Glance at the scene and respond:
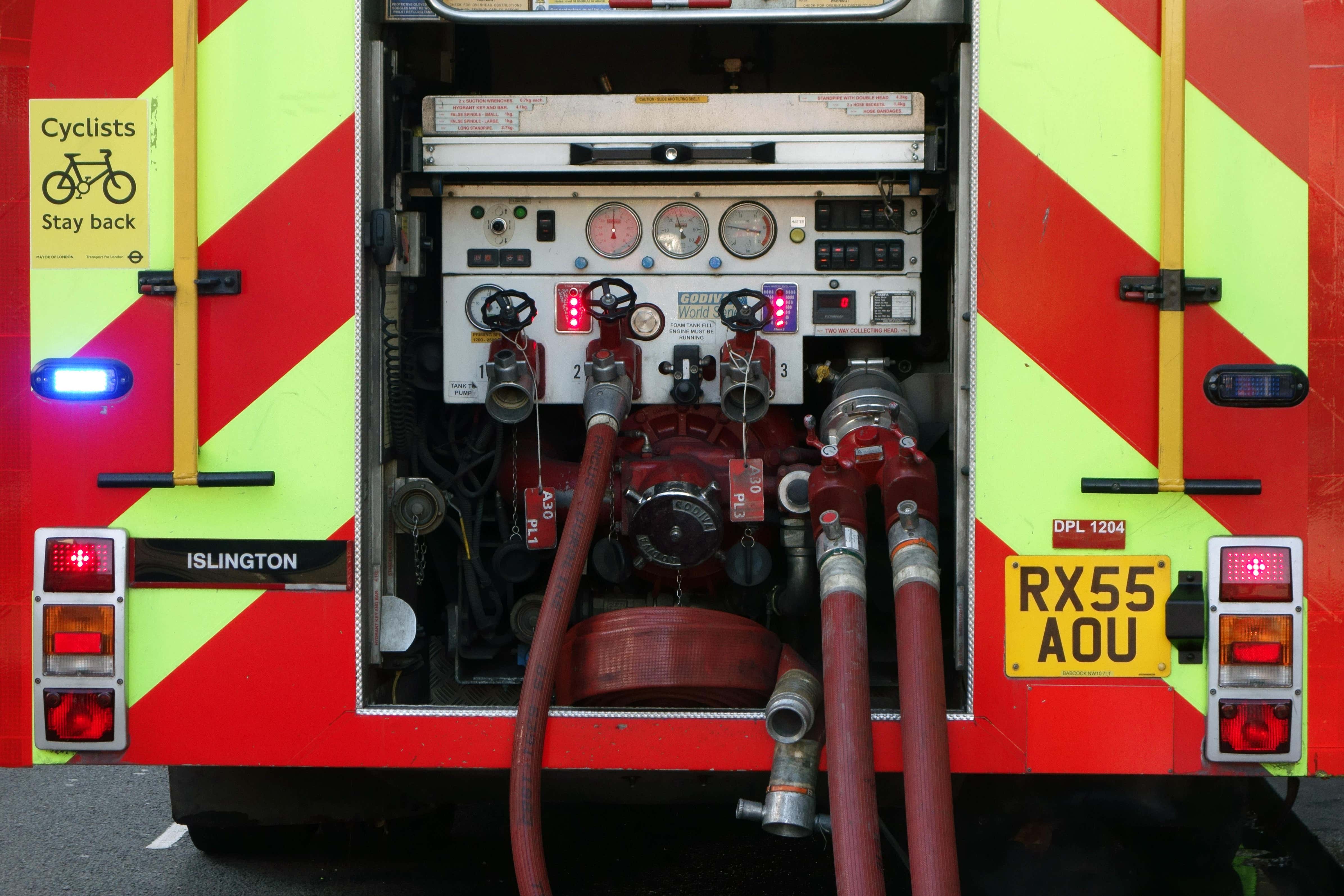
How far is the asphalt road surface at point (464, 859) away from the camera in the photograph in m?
3.19

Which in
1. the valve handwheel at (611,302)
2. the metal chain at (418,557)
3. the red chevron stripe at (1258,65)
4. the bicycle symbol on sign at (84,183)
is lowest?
the metal chain at (418,557)

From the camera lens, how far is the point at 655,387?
3000 mm

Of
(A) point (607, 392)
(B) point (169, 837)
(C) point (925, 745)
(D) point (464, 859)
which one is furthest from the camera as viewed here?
(B) point (169, 837)

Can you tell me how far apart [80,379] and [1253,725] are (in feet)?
7.63

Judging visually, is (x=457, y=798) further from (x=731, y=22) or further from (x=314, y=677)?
(x=731, y=22)

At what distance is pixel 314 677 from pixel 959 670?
1.27m

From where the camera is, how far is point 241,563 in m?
2.26

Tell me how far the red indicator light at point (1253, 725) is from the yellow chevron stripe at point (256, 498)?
1.70m

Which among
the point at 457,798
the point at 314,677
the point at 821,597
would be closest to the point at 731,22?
the point at 821,597

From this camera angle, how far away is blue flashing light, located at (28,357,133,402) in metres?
2.25

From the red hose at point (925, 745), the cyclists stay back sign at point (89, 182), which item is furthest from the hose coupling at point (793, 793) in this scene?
the cyclists stay back sign at point (89, 182)

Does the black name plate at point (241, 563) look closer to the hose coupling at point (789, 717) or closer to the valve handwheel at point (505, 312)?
the valve handwheel at point (505, 312)

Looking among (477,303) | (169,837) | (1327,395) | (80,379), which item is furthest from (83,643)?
(1327,395)

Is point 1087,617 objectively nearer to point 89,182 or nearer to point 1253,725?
point 1253,725
